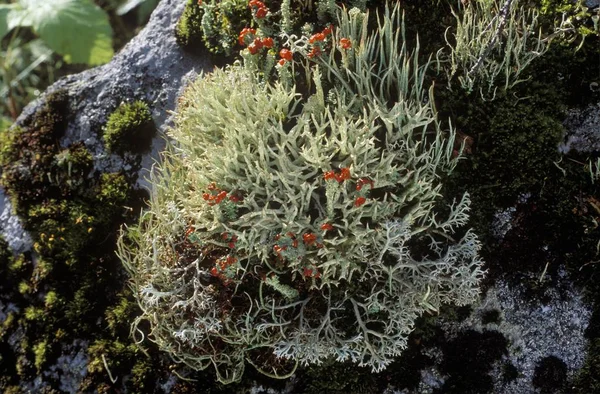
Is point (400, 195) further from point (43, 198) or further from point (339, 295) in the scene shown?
point (43, 198)

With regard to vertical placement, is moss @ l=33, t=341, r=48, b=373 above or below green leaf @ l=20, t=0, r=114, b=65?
below

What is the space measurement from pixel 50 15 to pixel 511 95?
12.5 feet

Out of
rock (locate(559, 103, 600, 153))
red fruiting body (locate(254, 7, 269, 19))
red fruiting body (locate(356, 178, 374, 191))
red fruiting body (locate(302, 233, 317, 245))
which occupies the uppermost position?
red fruiting body (locate(254, 7, 269, 19))

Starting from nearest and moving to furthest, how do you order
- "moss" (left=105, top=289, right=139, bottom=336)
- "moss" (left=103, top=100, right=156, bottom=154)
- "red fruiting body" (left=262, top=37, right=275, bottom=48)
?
"red fruiting body" (left=262, top=37, right=275, bottom=48) → "moss" (left=105, top=289, right=139, bottom=336) → "moss" (left=103, top=100, right=156, bottom=154)

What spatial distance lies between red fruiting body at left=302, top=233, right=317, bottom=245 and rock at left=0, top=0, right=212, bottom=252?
1.40 meters

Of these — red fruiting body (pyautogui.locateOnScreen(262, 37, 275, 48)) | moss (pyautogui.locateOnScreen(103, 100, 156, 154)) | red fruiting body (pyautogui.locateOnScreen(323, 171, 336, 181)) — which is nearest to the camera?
red fruiting body (pyautogui.locateOnScreen(323, 171, 336, 181))

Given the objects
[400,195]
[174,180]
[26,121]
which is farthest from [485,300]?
[26,121]

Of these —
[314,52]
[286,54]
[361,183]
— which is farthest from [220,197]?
[314,52]

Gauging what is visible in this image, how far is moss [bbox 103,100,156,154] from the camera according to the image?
3.73 metres

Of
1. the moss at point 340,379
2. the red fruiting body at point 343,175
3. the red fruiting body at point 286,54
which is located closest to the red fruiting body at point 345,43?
the red fruiting body at point 286,54

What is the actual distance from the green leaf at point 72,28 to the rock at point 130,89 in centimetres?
87

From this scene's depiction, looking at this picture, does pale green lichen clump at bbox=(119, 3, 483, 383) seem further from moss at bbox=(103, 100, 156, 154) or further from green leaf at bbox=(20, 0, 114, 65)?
green leaf at bbox=(20, 0, 114, 65)

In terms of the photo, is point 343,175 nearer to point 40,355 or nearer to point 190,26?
point 190,26

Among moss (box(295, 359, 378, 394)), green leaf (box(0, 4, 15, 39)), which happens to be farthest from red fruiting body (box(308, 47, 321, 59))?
green leaf (box(0, 4, 15, 39))
